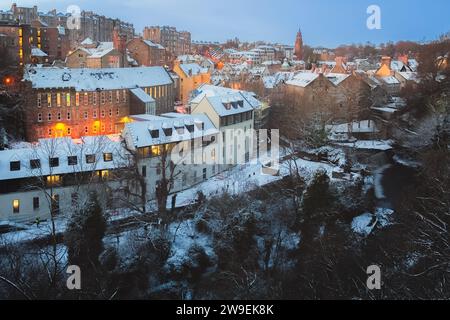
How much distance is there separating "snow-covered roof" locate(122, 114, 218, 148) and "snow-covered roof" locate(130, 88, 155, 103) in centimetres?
513

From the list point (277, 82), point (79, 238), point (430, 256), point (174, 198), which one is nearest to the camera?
point (430, 256)

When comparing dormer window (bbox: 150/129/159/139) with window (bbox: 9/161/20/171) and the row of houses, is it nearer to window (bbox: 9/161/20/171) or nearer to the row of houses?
the row of houses

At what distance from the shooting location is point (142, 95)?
27188mm

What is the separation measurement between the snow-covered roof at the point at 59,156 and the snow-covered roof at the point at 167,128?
2.39 feet

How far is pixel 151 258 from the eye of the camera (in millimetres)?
15062

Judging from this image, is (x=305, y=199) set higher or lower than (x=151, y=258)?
higher

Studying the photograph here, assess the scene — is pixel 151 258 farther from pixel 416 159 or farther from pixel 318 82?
pixel 318 82

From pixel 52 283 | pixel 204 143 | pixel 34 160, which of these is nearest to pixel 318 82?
pixel 204 143

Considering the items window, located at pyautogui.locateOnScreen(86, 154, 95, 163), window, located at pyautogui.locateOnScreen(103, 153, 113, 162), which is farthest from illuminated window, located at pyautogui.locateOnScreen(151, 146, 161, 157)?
window, located at pyautogui.locateOnScreen(86, 154, 95, 163)

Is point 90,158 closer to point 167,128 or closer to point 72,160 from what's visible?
point 72,160

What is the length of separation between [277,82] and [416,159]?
615 inches

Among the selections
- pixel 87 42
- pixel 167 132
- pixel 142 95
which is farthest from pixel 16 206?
pixel 87 42

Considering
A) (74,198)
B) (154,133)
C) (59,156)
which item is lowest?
(74,198)

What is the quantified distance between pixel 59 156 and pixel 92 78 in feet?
29.7
